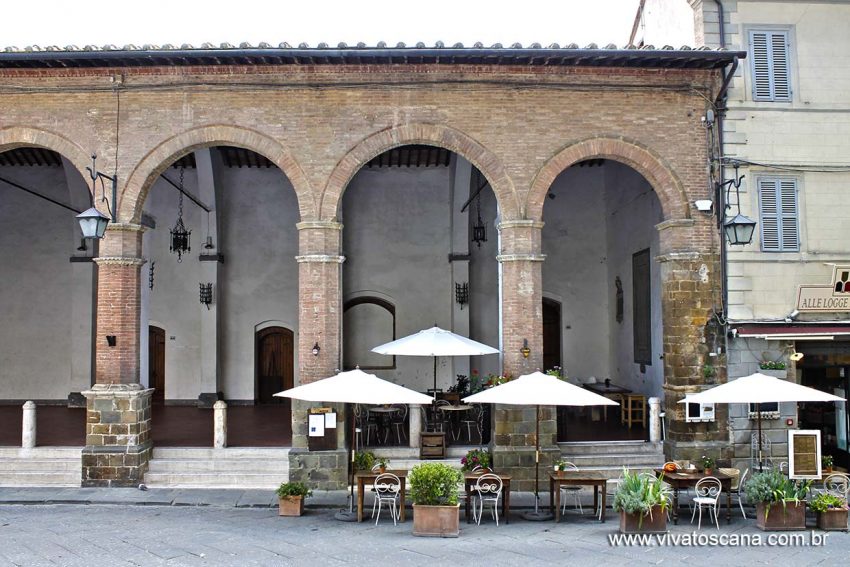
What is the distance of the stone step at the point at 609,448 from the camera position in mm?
13062

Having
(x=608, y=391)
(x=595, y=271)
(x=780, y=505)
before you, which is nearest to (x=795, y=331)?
(x=780, y=505)

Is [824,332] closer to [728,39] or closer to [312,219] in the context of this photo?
[728,39]

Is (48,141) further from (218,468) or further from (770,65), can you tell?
(770,65)

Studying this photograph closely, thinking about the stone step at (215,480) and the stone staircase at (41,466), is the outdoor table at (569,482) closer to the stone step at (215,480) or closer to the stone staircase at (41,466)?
the stone step at (215,480)

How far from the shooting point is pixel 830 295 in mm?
12758

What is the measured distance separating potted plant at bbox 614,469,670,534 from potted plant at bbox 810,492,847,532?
7.47 ft

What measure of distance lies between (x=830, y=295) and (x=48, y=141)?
14259mm

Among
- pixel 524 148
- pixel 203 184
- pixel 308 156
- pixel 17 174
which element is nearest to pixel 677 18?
pixel 524 148

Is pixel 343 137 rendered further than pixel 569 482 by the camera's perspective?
Yes

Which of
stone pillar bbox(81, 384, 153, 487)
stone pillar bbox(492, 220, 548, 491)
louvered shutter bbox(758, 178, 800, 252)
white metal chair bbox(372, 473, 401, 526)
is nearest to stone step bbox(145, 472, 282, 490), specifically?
stone pillar bbox(81, 384, 153, 487)

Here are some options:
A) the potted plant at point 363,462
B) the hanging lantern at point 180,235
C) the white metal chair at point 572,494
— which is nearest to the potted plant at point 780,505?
the white metal chair at point 572,494

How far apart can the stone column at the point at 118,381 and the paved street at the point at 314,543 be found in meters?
1.32

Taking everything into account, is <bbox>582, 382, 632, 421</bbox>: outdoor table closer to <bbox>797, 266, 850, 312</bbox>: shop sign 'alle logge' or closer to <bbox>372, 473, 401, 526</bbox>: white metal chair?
<bbox>797, 266, 850, 312</bbox>: shop sign 'alle logge'

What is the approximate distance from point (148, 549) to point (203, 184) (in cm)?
1144
